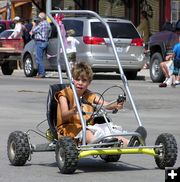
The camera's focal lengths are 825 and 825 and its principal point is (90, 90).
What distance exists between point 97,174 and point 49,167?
0.72m

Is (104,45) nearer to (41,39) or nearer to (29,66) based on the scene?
(41,39)

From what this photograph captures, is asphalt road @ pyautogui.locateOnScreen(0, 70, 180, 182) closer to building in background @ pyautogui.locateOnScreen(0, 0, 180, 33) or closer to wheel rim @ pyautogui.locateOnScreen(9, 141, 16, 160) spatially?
wheel rim @ pyautogui.locateOnScreen(9, 141, 16, 160)

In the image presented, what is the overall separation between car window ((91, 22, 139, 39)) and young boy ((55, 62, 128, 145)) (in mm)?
15042

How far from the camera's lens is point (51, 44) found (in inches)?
968

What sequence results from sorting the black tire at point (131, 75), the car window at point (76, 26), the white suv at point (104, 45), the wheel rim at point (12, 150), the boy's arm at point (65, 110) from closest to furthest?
1. the boy's arm at point (65, 110)
2. the wheel rim at point (12, 150)
3. the white suv at point (104, 45)
4. the car window at point (76, 26)
5. the black tire at point (131, 75)

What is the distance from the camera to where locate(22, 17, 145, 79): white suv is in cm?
2344

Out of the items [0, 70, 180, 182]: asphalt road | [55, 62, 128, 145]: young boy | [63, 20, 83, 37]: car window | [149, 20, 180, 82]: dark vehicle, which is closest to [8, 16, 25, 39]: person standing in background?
[0, 70, 180, 182]: asphalt road

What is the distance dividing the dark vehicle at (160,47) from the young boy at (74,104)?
14.2 meters

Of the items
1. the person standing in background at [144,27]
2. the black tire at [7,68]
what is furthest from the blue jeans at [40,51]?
the person standing in background at [144,27]

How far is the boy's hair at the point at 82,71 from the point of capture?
27.5ft

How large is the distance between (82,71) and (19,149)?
1.05m

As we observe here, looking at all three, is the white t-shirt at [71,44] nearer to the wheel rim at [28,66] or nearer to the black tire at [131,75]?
the black tire at [131,75]

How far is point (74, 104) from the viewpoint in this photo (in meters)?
8.41

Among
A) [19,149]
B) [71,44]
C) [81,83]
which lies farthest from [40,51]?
[81,83]
